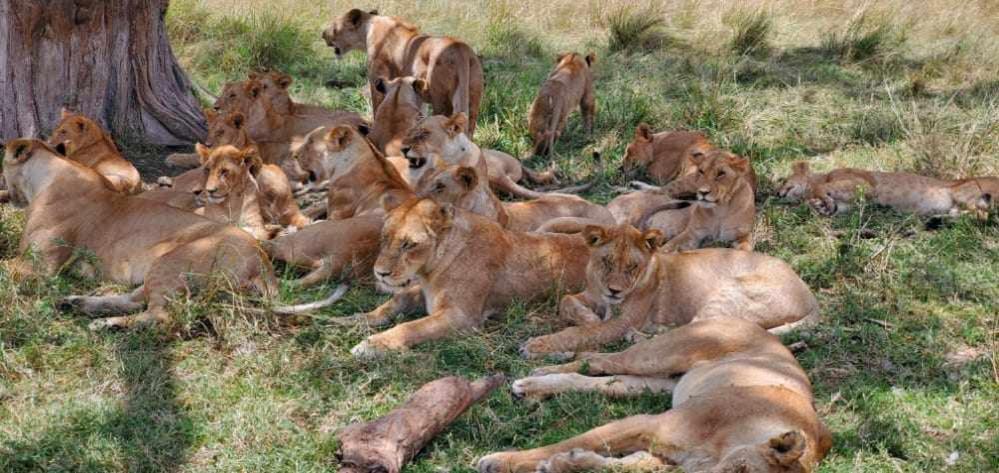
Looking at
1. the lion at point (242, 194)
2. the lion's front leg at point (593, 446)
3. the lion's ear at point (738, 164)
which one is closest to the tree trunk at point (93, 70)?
the lion at point (242, 194)

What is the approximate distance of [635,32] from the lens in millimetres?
12219

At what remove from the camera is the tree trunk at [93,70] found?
805cm

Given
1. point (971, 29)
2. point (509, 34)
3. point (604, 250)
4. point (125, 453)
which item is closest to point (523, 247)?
point (604, 250)

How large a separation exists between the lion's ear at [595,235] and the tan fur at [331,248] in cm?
128

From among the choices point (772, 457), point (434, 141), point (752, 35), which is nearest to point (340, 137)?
point (434, 141)

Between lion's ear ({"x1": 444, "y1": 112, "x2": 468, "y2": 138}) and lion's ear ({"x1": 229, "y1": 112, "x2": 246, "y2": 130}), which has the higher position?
lion's ear ({"x1": 444, "y1": 112, "x2": 468, "y2": 138})

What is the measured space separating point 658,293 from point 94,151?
3.71m

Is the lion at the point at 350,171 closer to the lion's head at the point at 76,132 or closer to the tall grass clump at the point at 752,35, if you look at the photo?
the lion's head at the point at 76,132

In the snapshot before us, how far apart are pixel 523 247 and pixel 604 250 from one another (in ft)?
1.93

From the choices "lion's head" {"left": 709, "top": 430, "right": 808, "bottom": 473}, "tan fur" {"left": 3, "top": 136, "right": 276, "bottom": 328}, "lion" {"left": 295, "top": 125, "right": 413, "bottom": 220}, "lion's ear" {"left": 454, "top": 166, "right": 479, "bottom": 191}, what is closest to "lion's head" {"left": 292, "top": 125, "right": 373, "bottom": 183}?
"lion" {"left": 295, "top": 125, "right": 413, "bottom": 220}

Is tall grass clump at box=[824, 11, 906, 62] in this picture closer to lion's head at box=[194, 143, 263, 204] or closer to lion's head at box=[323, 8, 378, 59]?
lion's head at box=[323, 8, 378, 59]

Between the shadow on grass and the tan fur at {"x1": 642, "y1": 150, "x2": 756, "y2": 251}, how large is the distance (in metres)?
3.24

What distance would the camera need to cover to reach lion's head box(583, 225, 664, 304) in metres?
5.75

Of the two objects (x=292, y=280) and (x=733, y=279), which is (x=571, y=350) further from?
(x=292, y=280)
